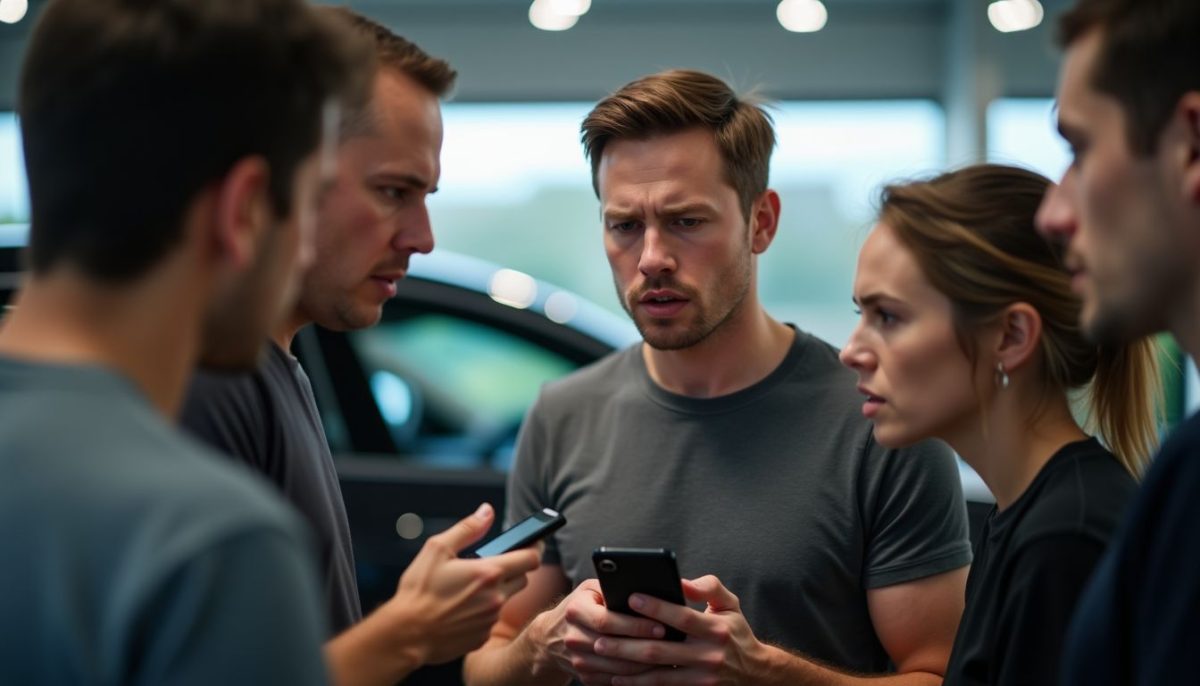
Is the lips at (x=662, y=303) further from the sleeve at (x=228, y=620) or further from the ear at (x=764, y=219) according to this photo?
the sleeve at (x=228, y=620)

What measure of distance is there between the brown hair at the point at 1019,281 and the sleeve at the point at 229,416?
948mm

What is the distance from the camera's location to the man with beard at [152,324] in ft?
3.16

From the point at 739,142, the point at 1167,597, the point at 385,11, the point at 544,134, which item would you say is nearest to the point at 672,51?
the point at 544,134

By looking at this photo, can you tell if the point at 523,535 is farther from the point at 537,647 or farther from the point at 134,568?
the point at 134,568

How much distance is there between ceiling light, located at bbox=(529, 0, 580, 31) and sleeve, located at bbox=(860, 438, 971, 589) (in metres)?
6.77

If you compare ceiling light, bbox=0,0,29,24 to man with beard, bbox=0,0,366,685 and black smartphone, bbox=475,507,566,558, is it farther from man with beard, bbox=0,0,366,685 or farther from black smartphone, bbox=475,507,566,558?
man with beard, bbox=0,0,366,685

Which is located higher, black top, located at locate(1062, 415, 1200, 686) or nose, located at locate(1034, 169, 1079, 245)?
nose, located at locate(1034, 169, 1079, 245)

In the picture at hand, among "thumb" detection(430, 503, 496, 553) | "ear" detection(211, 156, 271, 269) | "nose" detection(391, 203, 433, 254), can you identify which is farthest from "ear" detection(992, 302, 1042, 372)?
"ear" detection(211, 156, 271, 269)

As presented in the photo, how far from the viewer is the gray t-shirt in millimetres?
951

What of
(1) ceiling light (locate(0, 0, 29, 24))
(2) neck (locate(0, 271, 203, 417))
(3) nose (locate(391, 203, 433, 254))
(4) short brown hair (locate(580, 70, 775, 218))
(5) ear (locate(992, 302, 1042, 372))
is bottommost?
(2) neck (locate(0, 271, 203, 417))

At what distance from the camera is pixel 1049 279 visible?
6.05 ft

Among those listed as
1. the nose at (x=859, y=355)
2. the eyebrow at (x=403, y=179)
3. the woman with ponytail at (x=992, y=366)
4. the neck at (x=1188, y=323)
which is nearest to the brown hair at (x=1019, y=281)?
the woman with ponytail at (x=992, y=366)

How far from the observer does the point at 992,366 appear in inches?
73.3

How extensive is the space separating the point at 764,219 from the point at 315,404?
104 cm
